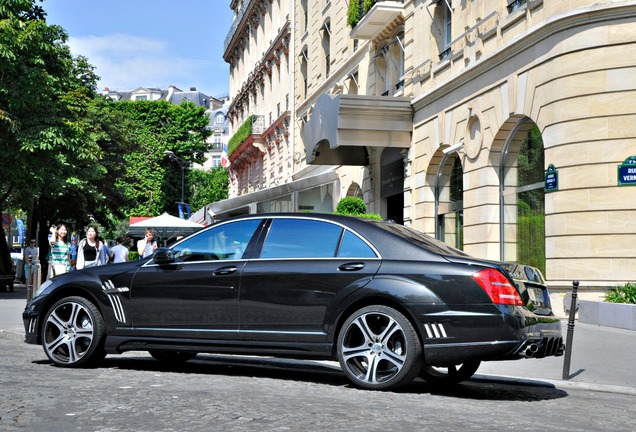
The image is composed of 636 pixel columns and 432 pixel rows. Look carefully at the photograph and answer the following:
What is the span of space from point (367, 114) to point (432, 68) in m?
2.29

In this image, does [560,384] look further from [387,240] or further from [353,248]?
[353,248]

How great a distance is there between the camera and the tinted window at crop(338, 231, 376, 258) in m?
7.66

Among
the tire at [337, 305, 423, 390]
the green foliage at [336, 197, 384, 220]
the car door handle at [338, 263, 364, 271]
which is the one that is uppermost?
the green foliage at [336, 197, 384, 220]

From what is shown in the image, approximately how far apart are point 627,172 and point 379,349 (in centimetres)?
939

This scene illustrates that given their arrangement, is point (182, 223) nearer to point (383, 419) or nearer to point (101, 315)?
point (101, 315)

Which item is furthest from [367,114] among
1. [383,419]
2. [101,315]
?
[383,419]

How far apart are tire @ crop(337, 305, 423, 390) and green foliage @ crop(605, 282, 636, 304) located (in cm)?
847

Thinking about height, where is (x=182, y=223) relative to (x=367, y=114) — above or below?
below

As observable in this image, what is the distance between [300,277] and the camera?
306 inches

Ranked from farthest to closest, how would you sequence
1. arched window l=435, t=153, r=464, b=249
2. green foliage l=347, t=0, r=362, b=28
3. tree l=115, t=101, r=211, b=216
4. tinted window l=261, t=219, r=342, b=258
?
tree l=115, t=101, r=211, b=216 → green foliage l=347, t=0, r=362, b=28 → arched window l=435, t=153, r=464, b=249 → tinted window l=261, t=219, r=342, b=258

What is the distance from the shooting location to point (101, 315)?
8711 mm

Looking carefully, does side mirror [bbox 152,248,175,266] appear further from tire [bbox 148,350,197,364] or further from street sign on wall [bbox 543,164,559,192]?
street sign on wall [bbox 543,164,559,192]

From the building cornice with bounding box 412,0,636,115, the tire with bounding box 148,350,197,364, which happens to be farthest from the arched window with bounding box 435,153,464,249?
the tire with bounding box 148,350,197,364

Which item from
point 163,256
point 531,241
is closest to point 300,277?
point 163,256
